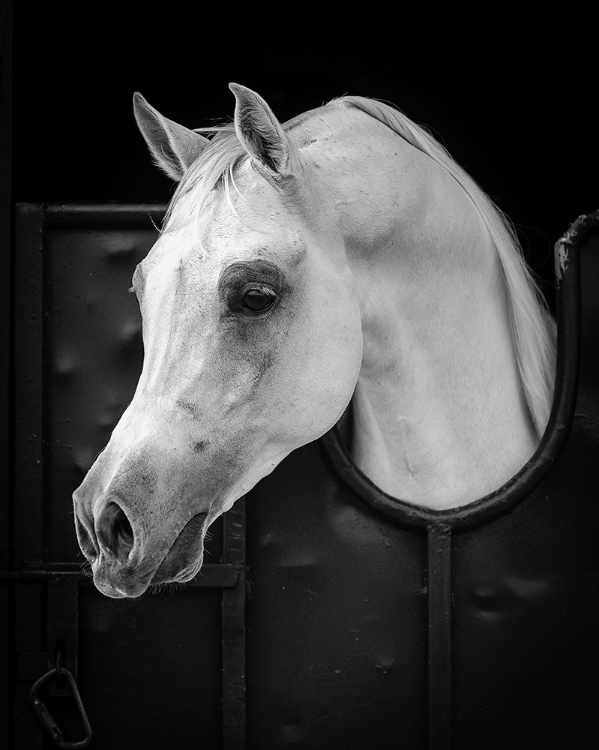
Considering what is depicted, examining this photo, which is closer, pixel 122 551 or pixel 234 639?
pixel 122 551

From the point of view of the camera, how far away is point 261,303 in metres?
1.35

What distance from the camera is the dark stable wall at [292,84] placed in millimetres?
3266

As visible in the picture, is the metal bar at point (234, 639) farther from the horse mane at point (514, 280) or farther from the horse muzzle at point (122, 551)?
the horse mane at point (514, 280)

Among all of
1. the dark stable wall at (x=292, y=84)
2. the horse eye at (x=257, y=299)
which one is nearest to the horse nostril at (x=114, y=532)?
the horse eye at (x=257, y=299)

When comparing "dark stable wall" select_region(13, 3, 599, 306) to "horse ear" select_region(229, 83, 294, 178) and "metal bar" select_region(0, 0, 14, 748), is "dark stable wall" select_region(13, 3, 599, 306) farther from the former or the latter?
"horse ear" select_region(229, 83, 294, 178)

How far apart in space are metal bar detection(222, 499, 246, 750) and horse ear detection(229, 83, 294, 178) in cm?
78

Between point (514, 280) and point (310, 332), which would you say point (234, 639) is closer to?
point (310, 332)

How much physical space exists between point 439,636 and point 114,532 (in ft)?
2.80

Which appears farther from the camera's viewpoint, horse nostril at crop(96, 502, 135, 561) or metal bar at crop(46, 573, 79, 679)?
metal bar at crop(46, 573, 79, 679)

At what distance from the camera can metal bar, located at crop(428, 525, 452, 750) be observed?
5.57 ft

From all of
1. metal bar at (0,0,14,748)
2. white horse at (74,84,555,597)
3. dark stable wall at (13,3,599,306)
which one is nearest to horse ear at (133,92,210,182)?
white horse at (74,84,555,597)

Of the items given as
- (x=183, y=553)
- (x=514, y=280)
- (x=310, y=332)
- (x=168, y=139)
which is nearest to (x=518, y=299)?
(x=514, y=280)

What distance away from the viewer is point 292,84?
11.3 ft

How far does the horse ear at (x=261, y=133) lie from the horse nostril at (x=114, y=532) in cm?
67
